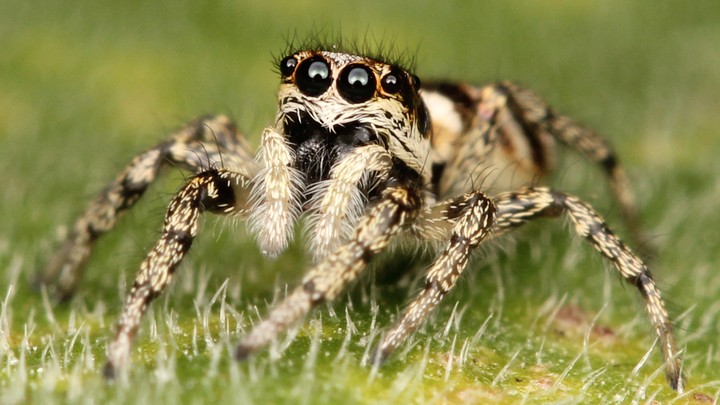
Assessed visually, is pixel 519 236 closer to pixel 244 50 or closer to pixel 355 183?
pixel 355 183

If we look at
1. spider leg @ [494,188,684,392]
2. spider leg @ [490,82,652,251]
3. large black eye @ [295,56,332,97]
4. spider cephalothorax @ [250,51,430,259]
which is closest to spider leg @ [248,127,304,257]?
spider cephalothorax @ [250,51,430,259]

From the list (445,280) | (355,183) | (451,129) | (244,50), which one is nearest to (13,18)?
(244,50)

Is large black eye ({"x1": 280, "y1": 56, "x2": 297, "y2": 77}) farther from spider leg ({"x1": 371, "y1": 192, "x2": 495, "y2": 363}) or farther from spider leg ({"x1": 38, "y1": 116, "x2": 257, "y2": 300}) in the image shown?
spider leg ({"x1": 371, "y1": 192, "x2": 495, "y2": 363})

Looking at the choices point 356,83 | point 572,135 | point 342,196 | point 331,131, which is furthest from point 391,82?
point 572,135

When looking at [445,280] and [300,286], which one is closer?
[300,286]

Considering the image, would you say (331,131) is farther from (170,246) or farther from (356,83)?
(170,246)
